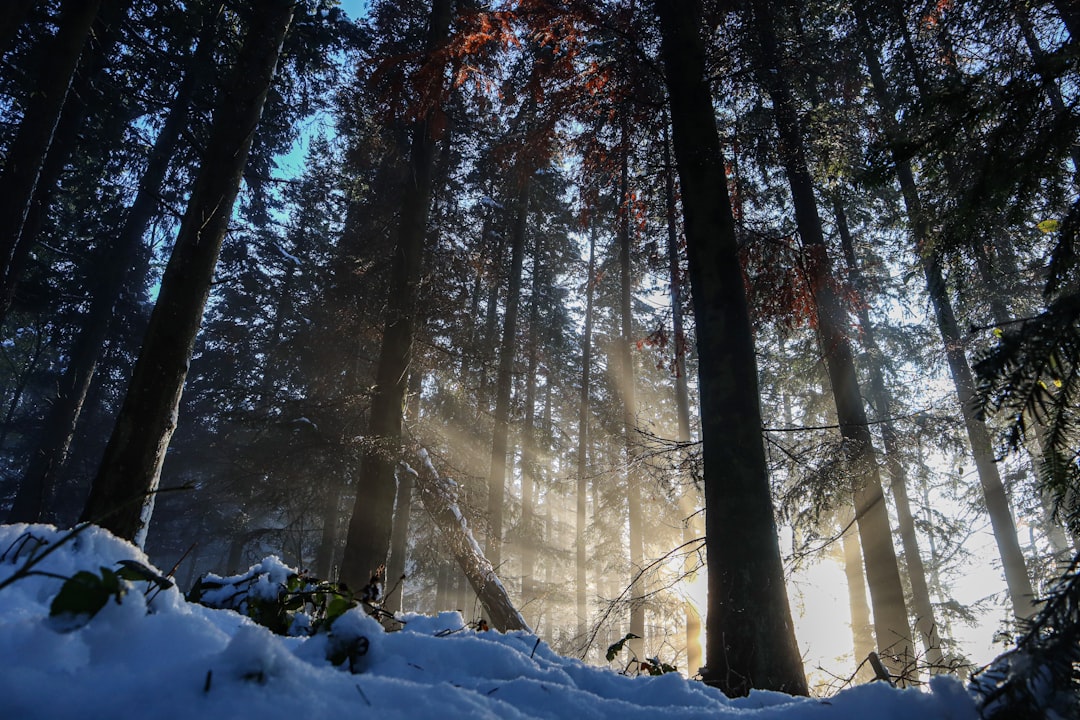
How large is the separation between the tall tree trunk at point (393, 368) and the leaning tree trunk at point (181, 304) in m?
1.90

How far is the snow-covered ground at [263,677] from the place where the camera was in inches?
41.2

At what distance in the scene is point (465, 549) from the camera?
24.0ft

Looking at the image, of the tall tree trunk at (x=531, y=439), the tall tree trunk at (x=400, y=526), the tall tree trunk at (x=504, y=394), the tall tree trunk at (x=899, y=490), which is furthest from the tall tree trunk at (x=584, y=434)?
the tall tree trunk at (x=899, y=490)

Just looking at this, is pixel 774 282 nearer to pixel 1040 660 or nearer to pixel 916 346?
pixel 1040 660

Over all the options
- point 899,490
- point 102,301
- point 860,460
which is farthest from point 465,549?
point 899,490

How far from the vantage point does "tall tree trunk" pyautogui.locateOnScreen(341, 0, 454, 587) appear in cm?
741

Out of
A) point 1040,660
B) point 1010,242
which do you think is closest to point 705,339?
point 1040,660

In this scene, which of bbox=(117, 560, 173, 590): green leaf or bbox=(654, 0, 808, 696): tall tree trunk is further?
bbox=(654, 0, 808, 696): tall tree trunk

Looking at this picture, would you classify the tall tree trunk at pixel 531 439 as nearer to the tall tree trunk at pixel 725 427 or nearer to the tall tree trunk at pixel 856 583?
the tall tree trunk at pixel 856 583

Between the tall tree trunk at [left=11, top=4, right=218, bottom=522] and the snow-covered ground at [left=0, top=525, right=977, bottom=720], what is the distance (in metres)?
13.2

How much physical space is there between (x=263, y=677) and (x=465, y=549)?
647cm

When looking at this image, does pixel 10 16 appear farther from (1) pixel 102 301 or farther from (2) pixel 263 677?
(1) pixel 102 301

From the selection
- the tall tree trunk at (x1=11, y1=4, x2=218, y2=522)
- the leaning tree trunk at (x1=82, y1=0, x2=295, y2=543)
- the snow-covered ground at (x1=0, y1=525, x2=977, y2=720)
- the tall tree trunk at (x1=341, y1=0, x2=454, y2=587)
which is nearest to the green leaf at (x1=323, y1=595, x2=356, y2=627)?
the snow-covered ground at (x1=0, y1=525, x2=977, y2=720)

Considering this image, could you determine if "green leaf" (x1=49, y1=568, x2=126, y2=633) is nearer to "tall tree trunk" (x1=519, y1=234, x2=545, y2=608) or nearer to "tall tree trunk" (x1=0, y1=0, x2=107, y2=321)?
"tall tree trunk" (x1=0, y1=0, x2=107, y2=321)
